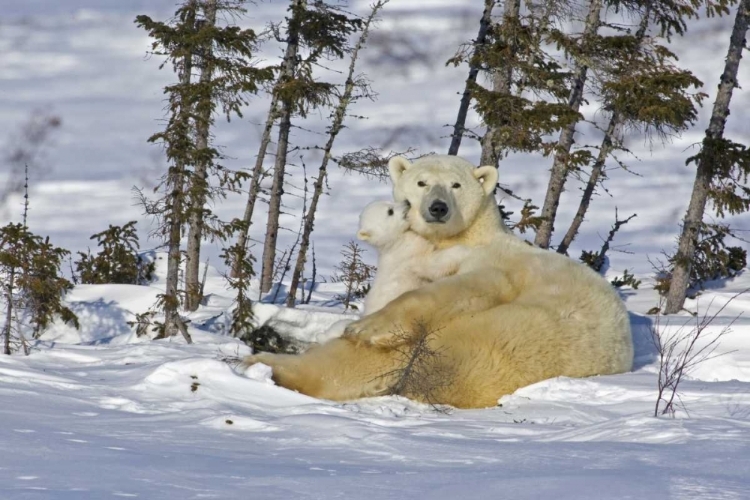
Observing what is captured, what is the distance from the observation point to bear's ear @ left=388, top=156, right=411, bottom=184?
23.9 feet

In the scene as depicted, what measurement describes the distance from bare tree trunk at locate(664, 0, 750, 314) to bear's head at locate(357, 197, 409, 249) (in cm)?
822

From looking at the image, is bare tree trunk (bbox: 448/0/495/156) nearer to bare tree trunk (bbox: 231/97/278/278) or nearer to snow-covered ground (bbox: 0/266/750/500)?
bare tree trunk (bbox: 231/97/278/278)

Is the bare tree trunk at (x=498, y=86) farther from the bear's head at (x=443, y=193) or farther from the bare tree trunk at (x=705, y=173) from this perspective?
the bear's head at (x=443, y=193)

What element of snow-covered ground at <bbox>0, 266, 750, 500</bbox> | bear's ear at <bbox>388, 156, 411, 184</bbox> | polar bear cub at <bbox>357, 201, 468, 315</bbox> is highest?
bear's ear at <bbox>388, 156, 411, 184</bbox>

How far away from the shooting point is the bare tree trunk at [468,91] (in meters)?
14.8

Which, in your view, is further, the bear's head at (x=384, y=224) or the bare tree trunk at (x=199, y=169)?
the bare tree trunk at (x=199, y=169)

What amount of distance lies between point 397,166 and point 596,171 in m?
10.5

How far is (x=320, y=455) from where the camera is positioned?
3854 millimetres

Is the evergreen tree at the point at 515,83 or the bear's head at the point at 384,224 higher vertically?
the evergreen tree at the point at 515,83

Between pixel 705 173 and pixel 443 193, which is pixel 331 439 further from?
pixel 705 173

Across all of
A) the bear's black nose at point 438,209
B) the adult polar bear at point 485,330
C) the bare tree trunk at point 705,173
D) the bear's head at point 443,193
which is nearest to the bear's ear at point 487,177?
the bear's head at point 443,193

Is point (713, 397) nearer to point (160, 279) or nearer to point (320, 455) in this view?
point (320, 455)

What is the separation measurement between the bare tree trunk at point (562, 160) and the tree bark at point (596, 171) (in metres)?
1.74

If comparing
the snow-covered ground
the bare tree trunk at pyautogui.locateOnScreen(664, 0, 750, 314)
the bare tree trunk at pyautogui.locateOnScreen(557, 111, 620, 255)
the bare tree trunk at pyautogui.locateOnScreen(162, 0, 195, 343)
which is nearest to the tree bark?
the bare tree trunk at pyautogui.locateOnScreen(557, 111, 620, 255)
